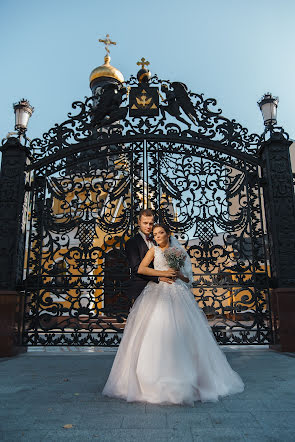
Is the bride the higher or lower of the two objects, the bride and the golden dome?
the lower

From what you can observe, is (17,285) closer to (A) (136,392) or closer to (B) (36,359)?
(B) (36,359)

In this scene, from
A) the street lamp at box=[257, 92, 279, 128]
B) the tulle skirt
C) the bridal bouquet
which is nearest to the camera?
the tulle skirt

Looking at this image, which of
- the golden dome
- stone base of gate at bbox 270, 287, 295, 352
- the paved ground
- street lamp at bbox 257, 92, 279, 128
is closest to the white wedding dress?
the paved ground

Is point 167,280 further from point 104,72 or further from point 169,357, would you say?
point 104,72

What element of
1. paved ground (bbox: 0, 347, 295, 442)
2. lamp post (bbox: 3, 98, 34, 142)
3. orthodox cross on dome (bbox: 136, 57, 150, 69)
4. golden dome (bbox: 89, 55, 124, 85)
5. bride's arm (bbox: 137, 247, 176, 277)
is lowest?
paved ground (bbox: 0, 347, 295, 442)

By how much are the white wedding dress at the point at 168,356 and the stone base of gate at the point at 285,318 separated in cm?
266

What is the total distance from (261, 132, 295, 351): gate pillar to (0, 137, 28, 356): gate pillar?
4.38m

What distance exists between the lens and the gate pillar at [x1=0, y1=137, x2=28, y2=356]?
550 centimetres

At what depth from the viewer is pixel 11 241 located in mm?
5840

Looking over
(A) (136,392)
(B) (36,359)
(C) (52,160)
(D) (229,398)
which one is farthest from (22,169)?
(D) (229,398)

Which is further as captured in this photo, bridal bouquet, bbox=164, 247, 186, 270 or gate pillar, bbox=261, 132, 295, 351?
gate pillar, bbox=261, 132, 295, 351

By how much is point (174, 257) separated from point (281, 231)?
10.7 feet

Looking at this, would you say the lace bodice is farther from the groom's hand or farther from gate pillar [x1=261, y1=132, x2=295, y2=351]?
gate pillar [x1=261, y1=132, x2=295, y2=351]

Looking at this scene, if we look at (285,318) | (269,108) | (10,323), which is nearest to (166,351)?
(285,318)
